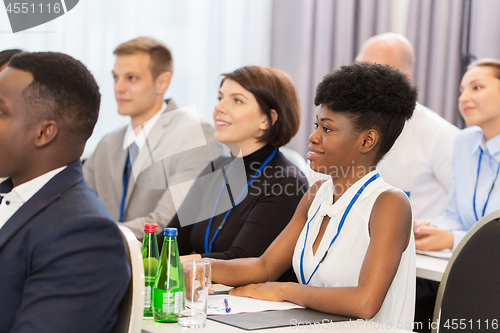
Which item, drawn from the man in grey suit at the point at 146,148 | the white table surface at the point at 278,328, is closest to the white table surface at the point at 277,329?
the white table surface at the point at 278,328

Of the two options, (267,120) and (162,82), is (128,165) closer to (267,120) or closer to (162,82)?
(162,82)

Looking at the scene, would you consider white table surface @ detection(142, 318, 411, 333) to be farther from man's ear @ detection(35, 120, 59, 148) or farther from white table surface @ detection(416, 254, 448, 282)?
white table surface @ detection(416, 254, 448, 282)

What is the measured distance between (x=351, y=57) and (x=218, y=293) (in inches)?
99.1

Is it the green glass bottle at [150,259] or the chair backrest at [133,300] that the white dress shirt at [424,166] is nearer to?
the green glass bottle at [150,259]

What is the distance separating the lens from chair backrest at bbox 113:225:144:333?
3.07ft

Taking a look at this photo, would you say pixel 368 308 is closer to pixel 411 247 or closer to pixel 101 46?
pixel 411 247

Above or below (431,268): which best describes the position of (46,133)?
above

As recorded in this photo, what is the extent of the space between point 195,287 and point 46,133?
43 centimetres

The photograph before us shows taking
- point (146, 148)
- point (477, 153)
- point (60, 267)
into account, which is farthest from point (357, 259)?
point (146, 148)

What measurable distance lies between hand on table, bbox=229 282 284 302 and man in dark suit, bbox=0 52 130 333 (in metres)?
0.45

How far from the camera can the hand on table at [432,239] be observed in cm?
194

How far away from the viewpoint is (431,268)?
5.43ft

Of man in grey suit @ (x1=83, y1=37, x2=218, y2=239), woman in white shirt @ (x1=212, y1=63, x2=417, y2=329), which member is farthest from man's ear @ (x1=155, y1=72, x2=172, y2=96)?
woman in white shirt @ (x1=212, y1=63, x2=417, y2=329)

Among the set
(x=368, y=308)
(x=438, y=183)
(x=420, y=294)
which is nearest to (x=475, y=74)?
(x=438, y=183)
